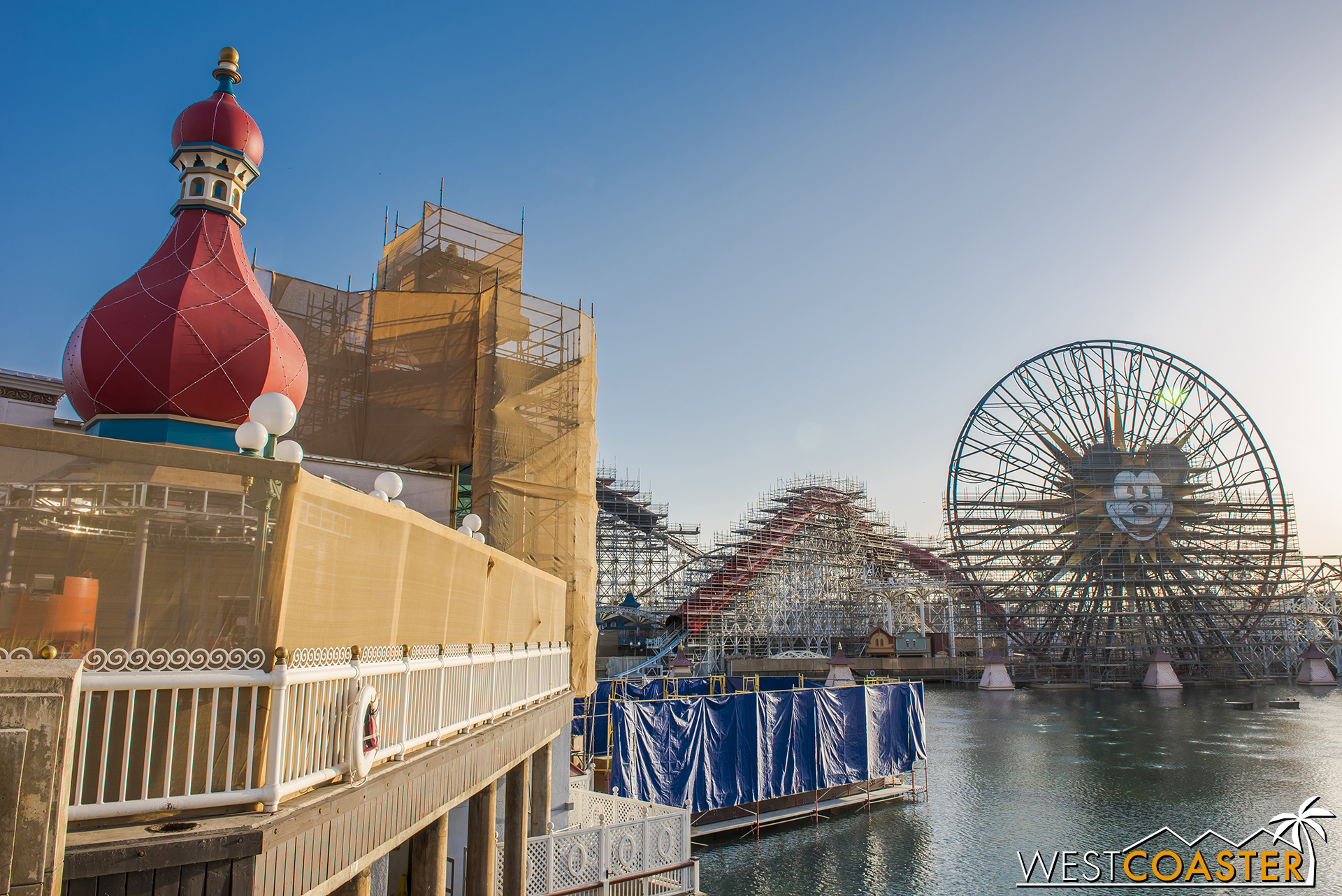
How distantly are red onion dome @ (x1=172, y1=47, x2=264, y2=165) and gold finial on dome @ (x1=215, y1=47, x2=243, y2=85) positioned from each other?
175mm

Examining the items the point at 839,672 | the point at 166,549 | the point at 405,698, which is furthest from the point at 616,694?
the point at 839,672

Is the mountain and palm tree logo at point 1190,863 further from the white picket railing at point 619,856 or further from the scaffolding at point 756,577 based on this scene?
the scaffolding at point 756,577

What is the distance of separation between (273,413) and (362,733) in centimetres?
184

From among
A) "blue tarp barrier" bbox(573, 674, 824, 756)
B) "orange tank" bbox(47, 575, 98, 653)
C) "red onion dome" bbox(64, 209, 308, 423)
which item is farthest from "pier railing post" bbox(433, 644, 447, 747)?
"blue tarp barrier" bbox(573, 674, 824, 756)

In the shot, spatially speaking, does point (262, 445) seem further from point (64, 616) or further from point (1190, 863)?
point (1190, 863)

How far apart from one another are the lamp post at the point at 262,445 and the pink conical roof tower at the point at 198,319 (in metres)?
4.80

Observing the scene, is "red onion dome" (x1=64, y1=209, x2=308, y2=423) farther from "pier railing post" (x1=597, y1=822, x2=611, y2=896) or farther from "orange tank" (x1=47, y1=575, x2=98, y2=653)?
"pier railing post" (x1=597, y1=822, x2=611, y2=896)

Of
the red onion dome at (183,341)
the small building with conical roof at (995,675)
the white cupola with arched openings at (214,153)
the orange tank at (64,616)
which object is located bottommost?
the small building with conical roof at (995,675)

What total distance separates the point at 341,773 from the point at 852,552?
68702 mm

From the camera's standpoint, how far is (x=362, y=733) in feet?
15.0

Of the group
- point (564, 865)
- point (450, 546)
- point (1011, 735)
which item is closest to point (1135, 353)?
point (1011, 735)

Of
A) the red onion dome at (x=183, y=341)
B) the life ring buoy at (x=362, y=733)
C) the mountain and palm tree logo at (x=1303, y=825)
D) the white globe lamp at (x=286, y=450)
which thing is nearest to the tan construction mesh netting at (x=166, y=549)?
the life ring buoy at (x=362, y=733)

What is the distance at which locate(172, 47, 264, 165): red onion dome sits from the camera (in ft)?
34.1

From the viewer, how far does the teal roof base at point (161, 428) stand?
30.1ft
